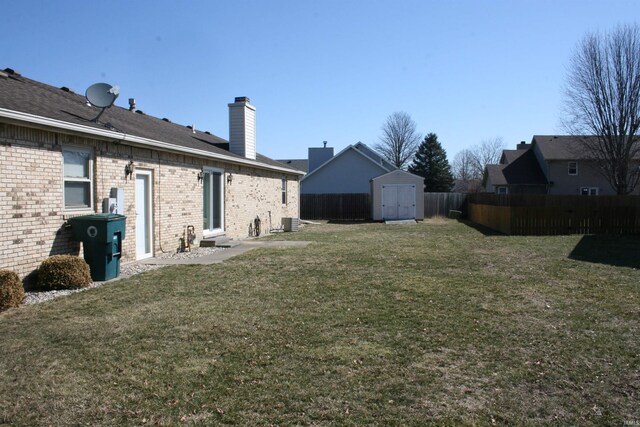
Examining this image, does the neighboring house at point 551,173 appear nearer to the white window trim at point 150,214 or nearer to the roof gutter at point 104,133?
the roof gutter at point 104,133

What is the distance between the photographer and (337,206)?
34875 millimetres

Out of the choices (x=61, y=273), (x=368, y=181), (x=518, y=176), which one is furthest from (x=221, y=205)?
(x=518, y=176)

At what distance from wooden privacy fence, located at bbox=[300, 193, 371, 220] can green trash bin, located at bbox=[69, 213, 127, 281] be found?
1019 inches

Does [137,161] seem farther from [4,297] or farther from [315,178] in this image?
[315,178]

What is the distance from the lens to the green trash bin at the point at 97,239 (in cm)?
909

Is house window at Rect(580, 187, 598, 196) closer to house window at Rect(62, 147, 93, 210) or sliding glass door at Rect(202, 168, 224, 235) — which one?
sliding glass door at Rect(202, 168, 224, 235)

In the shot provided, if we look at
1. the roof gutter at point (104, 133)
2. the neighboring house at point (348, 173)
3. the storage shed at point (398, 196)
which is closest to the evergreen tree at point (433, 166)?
the neighboring house at point (348, 173)

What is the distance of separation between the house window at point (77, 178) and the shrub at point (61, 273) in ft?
4.21

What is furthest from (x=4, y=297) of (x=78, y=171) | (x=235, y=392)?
(x=235, y=392)

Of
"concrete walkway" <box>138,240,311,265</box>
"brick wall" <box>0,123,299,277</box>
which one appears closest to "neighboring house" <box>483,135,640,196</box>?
"concrete walkway" <box>138,240,311,265</box>

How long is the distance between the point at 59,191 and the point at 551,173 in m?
37.1

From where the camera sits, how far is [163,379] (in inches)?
178

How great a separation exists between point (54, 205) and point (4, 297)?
2.40 metres

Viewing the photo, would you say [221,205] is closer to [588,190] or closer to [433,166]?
A: [588,190]
